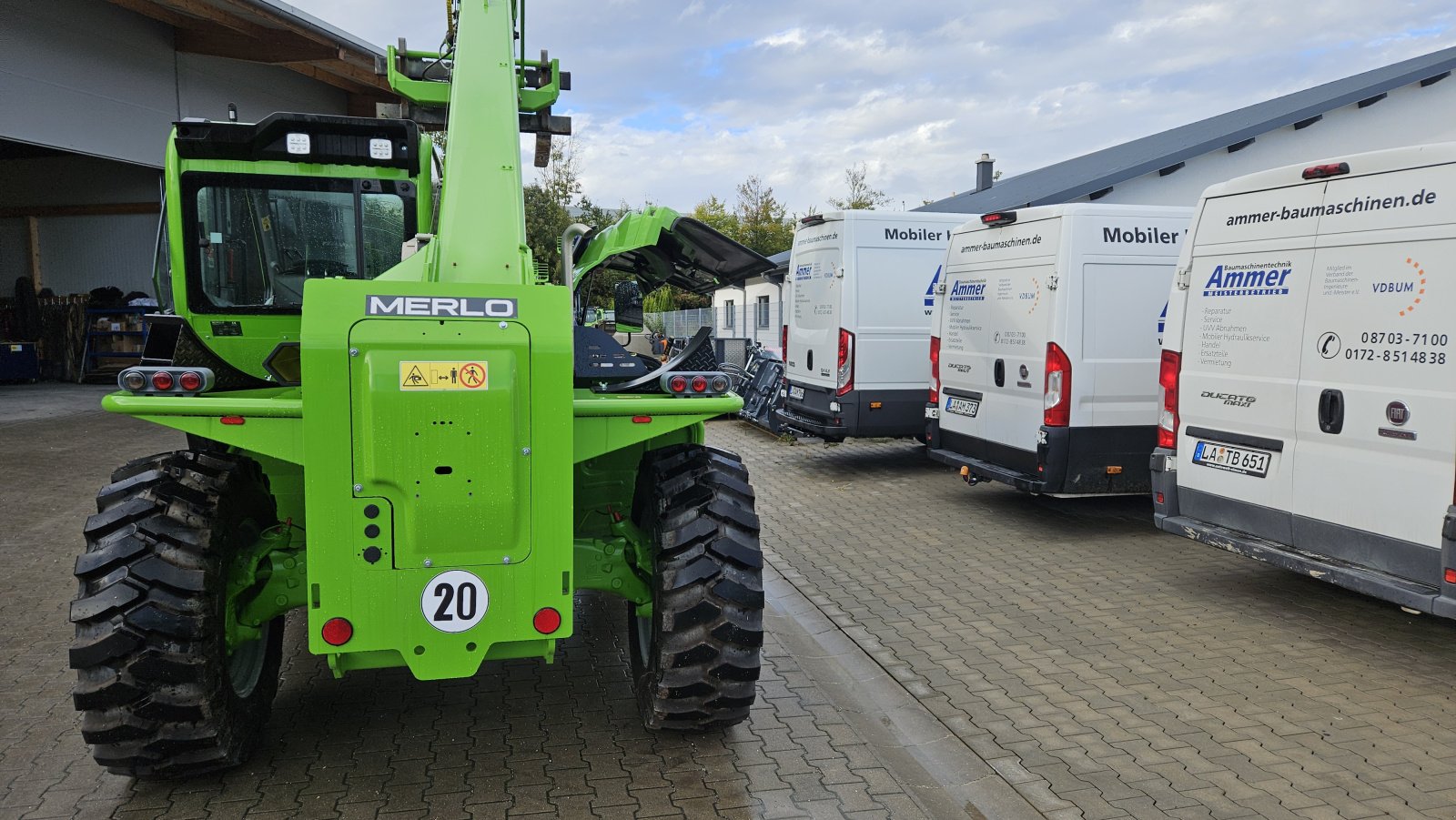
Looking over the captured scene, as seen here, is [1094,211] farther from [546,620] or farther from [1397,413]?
[546,620]

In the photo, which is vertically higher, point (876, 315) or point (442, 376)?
point (876, 315)

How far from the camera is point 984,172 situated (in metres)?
24.5

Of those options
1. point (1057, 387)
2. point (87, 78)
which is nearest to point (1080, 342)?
point (1057, 387)

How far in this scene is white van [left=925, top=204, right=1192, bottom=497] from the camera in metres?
7.60

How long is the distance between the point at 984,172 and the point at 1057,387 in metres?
18.4

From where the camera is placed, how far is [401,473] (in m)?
3.31

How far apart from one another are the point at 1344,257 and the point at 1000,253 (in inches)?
135

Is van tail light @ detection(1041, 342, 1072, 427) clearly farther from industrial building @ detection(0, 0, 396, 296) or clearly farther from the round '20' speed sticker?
industrial building @ detection(0, 0, 396, 296)

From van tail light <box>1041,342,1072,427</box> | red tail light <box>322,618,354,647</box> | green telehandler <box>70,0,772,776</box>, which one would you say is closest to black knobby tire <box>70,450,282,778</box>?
green telehandler <box>70,0,772,776</box>

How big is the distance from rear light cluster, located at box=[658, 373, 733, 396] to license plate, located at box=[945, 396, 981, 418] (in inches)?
204

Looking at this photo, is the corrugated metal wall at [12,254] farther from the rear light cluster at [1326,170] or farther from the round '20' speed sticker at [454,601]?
the rear light cluster at [1326,170]

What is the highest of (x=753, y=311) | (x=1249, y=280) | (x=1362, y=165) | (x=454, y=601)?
(x=1362, y=165)

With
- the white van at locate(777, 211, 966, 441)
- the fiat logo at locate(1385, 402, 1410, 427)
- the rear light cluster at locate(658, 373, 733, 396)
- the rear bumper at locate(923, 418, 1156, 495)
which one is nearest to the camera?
the rear light cluster at locate(658, 373, 733, 396)

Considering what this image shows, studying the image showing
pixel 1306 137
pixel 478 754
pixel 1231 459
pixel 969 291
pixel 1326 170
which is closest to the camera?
pixel 478 754
